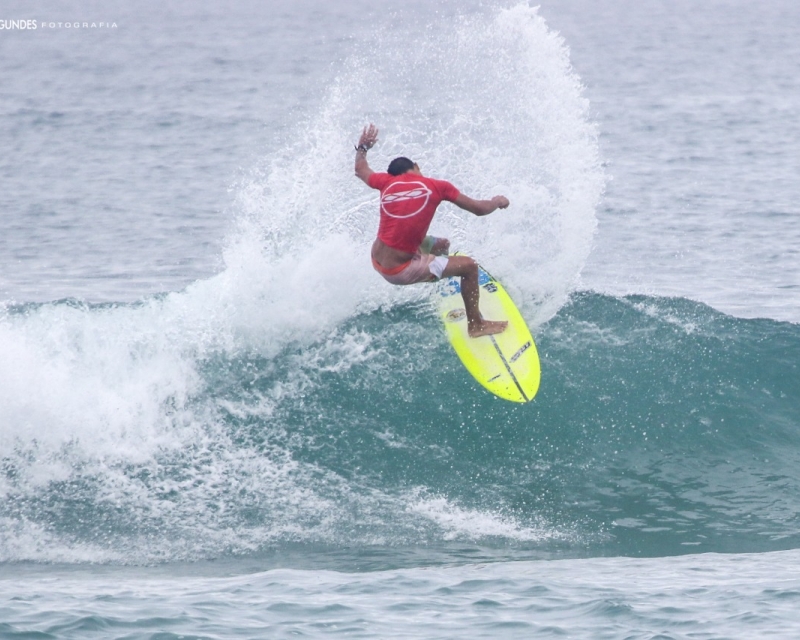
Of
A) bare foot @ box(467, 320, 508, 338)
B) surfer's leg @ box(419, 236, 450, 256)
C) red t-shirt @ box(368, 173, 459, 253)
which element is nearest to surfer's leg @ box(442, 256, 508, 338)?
bare foot @ box(467, 320, 508, 338)

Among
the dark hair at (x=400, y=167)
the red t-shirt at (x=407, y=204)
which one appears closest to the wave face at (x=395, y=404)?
the red t-shirt at (x=407, y=204)

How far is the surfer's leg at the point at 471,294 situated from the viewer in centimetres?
1059

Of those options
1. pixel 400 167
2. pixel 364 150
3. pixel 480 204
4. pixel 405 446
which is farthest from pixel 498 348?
pixel 364 150

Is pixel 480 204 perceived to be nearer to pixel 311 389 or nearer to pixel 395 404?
pixel 395 404

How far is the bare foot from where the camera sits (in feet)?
36.7

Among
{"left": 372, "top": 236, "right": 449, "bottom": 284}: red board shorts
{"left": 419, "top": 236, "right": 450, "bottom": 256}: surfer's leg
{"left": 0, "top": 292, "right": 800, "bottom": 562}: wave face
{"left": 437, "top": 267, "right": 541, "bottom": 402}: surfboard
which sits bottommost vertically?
{"left": 0, "top": 292, "right": 800, "bottom": 562}: wave face

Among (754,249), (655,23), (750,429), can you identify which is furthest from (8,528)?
(655,23)

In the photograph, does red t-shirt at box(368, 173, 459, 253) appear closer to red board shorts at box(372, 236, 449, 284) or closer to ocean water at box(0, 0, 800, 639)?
red board shorts at box(372, 236, 449, 284)

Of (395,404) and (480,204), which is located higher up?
(480,204)

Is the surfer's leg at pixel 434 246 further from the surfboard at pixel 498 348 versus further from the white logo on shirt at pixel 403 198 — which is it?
the surfboard at pixel 498 348

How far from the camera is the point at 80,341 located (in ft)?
39.7

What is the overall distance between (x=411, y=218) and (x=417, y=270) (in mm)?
583

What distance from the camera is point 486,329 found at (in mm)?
11203

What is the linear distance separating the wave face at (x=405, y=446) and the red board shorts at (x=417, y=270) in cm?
166
